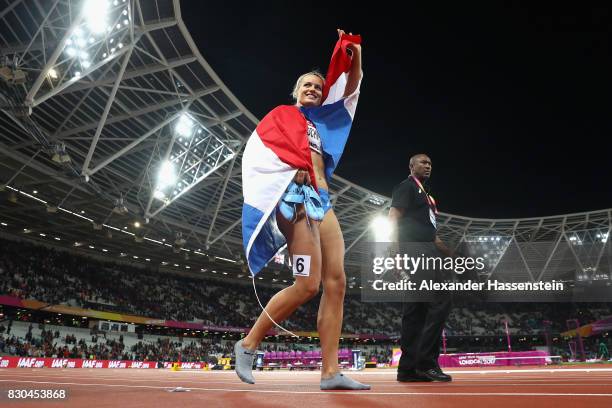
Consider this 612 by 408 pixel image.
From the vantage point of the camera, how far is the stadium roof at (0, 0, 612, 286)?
12242 mm

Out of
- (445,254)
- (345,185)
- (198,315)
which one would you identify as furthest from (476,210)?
(445,254)

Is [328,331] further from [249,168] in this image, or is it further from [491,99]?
[491,99]

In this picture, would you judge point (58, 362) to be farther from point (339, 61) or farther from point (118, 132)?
point (339, 61)

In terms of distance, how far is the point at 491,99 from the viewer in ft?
68.8

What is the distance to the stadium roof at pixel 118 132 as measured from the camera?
12.2 metres

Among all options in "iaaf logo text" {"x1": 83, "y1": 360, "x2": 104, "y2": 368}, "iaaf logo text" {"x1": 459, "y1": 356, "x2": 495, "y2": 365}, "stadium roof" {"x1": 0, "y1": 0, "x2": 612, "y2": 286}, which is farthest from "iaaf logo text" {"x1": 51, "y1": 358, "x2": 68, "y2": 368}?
"iaaf logo text" {"x1": 459, "y1": 356, "x2": 495, "y2": 365}

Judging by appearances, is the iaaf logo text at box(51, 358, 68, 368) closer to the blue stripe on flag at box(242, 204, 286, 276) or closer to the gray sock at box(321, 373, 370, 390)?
the blue stripe on flag at box(242, 204, 286, 276)

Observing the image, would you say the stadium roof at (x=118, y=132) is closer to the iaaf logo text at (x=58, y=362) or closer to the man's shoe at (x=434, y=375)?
the iaaf logo text at (x=58, y=362)

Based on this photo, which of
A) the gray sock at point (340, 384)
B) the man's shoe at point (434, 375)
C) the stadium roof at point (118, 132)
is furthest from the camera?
the stadium roof at point (118, 132)

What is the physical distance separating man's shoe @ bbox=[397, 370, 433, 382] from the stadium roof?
11444mm

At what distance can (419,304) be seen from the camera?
11.3ft

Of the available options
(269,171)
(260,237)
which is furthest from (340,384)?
(269,171)

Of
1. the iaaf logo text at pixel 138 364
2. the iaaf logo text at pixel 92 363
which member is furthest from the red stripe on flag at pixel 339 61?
the iaaf logo text at pixel 138 364

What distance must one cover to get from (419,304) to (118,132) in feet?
58.8
